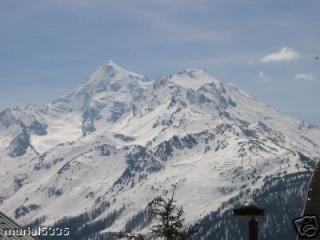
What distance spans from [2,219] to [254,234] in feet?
245

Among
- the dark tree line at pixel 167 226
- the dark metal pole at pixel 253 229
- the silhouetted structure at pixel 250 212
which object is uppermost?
the dark tree line at pixel 167 226

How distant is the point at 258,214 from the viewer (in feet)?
80.3

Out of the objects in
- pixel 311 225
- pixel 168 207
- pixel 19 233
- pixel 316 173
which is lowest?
pixel 311 225

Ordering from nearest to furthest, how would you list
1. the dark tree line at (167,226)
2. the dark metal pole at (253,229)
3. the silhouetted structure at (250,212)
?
the dark metal pole at (253,229)
the silhouetted structure at (250,212)
the dark tree line at (167,226)

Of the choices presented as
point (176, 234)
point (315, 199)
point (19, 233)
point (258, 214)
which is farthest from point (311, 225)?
point (19, 233)

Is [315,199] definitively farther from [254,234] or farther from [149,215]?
[149,215]

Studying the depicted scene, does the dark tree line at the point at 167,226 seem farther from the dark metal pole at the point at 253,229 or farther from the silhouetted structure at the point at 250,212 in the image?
the dark metal pole at the point at 253,229

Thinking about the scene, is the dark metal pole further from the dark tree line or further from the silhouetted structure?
the dark tree line

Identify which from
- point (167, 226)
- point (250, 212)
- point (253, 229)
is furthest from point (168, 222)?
point (253, 229)

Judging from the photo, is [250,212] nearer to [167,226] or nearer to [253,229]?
[253,229]

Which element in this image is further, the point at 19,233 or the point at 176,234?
the point at 19,233

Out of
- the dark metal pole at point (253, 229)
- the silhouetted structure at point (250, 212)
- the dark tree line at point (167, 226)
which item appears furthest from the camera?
the dark tree line at point (167, 226)

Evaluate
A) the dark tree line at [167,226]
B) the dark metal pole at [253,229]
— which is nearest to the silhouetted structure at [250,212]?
the dark metal pole at [253,229]

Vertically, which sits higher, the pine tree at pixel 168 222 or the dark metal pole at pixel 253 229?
the pine tree at pixel 168 222
